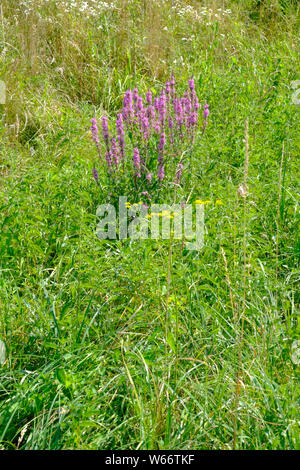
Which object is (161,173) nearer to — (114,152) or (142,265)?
(114,152)

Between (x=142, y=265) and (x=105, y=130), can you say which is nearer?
(x=142, y=265)

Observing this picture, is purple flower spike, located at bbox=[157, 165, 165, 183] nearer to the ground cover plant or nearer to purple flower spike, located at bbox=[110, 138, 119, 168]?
the ground cover plant

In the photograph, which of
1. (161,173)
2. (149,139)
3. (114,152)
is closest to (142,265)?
(161,173)

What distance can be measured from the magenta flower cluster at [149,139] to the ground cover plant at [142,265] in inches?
0.7

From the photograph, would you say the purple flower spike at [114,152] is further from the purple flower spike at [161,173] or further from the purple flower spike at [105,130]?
the purple flower spike at [161,173]

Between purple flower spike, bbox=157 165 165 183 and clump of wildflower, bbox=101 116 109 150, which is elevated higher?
clump of wildflower, bbox=101 116 109 150

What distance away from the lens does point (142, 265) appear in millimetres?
2219

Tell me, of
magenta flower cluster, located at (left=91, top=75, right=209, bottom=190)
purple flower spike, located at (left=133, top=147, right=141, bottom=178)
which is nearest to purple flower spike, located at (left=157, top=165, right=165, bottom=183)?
magenta flower cluster, located at (left=91, top=75, right=209, bottom=190)

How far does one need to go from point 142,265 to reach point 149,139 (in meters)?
1.33

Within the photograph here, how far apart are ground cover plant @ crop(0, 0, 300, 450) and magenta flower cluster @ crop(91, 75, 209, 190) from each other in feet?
0.05

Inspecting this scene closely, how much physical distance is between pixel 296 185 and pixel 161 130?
2.92 ft

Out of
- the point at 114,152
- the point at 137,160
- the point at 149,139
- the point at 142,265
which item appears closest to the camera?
the point at 142,265

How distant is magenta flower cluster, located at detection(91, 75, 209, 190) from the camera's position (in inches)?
121

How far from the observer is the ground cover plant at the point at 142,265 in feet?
5.55
